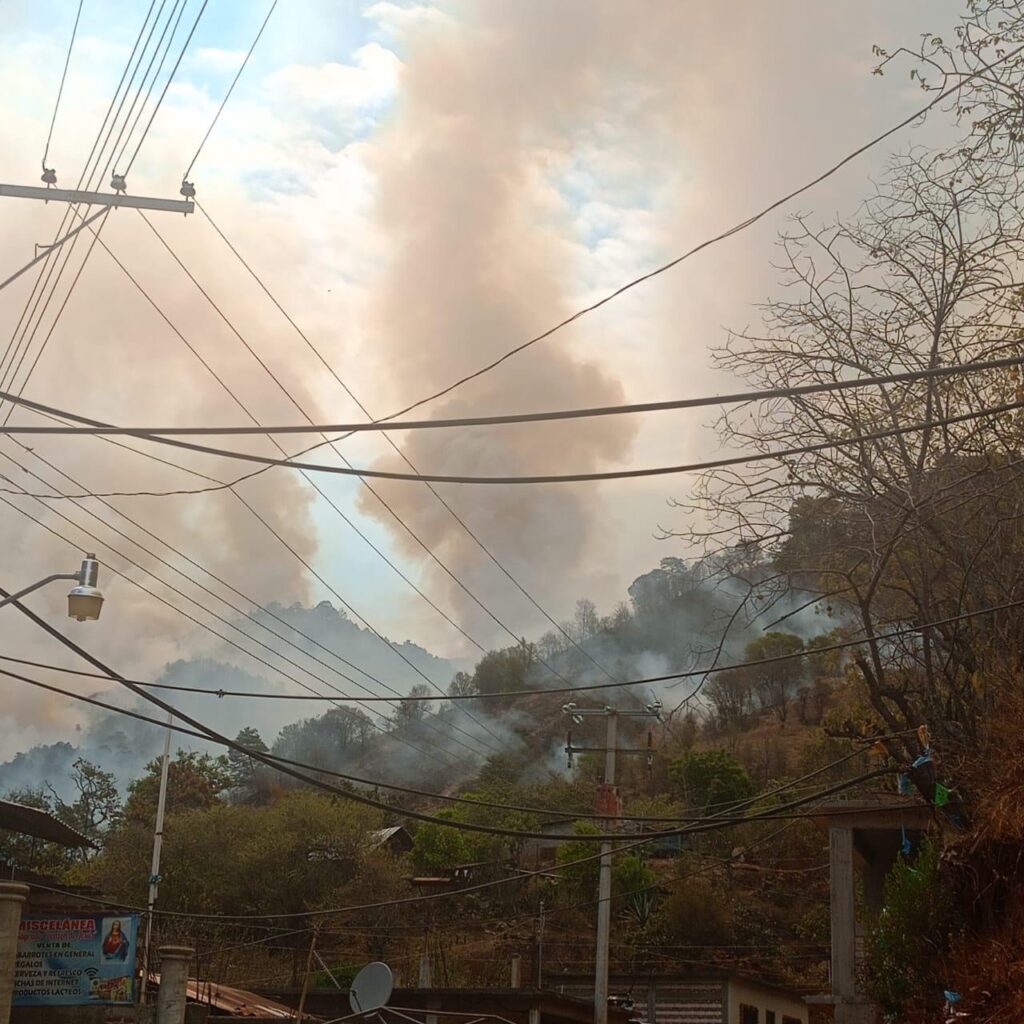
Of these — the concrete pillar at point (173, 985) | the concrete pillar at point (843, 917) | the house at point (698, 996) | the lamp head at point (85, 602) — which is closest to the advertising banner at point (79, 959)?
the concrete pillar at point (173, 985)

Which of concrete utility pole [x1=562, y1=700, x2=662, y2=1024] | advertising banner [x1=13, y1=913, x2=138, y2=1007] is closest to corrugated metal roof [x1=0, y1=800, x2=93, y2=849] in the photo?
advertising banner [x1=13, y1=913, x2=138, y2=1007]

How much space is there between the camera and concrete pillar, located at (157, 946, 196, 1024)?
16.9 m

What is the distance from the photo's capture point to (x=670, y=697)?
107438 millimetres

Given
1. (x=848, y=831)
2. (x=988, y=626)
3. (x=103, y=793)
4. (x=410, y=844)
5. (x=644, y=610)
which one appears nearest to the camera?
(x=988, y=626)

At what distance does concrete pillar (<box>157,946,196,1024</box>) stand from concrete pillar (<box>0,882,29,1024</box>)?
2.35 meters

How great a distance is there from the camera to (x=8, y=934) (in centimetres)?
1512

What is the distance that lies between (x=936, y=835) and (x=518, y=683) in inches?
3367

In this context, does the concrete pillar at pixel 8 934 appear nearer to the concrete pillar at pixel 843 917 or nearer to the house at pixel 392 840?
the concrete pillar at pixel 843 917

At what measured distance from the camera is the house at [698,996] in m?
31.3

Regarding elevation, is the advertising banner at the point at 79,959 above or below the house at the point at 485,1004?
above

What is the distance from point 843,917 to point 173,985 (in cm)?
1101

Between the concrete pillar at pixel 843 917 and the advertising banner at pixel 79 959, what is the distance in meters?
11.3

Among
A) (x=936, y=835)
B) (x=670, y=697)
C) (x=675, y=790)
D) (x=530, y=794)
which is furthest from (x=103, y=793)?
(x=936, y=835)

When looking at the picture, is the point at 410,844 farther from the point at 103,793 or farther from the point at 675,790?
the point at 103,793
